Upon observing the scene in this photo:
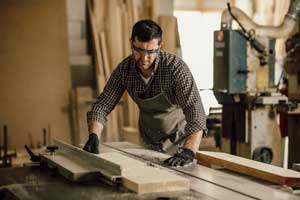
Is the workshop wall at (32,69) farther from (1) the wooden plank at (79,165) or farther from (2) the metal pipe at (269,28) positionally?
(1) the wooden plank at (79,165)

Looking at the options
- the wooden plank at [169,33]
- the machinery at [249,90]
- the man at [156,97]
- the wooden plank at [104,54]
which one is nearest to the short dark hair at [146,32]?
the man at [156,97]

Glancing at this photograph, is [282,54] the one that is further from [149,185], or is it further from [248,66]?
[149,185]

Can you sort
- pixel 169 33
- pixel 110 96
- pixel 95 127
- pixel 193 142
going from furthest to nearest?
1. pixel 169 33
2. pixel 110 96
3. pixel 95 127
4. pixel 193 142

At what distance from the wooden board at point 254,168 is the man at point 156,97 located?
97 mm

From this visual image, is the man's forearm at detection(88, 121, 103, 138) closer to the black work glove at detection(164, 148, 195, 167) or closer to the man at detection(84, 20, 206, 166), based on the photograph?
the man at detection(84, 20, 206, 166)

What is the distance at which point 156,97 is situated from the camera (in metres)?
2.63

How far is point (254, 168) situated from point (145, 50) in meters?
0.72

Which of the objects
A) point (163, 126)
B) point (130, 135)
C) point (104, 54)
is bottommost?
point (130, 135)

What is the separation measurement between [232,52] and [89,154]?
6.68 feet

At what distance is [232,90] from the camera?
13.2 ft

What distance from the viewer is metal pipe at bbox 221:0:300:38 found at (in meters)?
4.16

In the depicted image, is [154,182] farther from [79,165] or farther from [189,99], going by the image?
[189,99]

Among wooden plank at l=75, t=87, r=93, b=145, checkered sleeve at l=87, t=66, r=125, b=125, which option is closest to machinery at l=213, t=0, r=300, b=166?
wooden plank at l=75, t=87, r=93, b=145

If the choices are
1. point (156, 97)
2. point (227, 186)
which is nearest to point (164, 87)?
point (156, 97)
